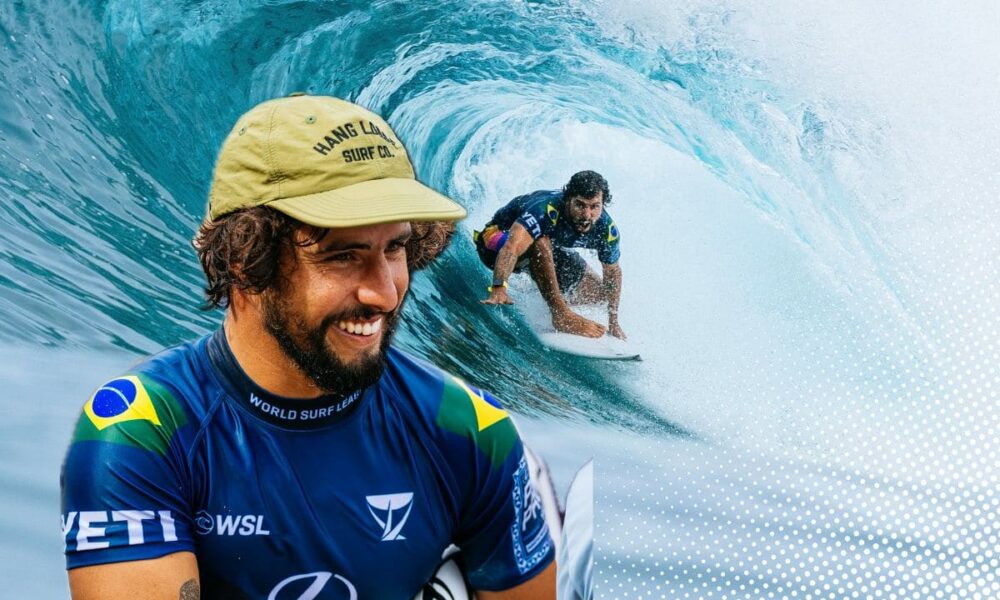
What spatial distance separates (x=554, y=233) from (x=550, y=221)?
0.10 meters

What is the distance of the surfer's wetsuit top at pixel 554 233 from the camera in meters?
6.94

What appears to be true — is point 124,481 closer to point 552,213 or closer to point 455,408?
point 455,408

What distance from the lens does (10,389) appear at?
304 cm

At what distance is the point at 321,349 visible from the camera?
4.47ft

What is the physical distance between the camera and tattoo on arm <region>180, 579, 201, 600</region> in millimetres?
1250

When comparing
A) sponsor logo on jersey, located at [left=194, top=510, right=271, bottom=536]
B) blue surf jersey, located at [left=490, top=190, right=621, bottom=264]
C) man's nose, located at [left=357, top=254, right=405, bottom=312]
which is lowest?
blue surf jersey, located at [left=490, top=190, right=621, bottom=264]

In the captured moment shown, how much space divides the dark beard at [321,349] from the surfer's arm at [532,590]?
45 centimetres

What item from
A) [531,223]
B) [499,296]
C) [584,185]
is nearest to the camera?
[584,185]

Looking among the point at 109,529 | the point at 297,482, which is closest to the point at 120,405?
the point at 109,529

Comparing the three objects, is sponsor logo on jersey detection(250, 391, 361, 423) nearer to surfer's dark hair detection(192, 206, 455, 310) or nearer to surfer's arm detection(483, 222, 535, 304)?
surfer's dark hair detection(192, 206, 455, 310)

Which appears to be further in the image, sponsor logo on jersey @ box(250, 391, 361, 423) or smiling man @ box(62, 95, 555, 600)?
sponsor logo on jersey @ box(250, 391, 361, 423)

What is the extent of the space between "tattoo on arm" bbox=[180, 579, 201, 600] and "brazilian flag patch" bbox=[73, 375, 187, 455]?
0.17 meters

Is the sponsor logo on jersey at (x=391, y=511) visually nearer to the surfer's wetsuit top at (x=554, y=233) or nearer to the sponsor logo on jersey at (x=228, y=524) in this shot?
the sponsor logo on jersey at (x=228, y=524)

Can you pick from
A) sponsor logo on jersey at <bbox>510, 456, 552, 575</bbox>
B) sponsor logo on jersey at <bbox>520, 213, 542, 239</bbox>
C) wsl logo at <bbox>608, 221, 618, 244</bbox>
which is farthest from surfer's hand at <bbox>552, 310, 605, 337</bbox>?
sponsor logo on jersey at <bbox>510, 456, 552, 575</bbox>
